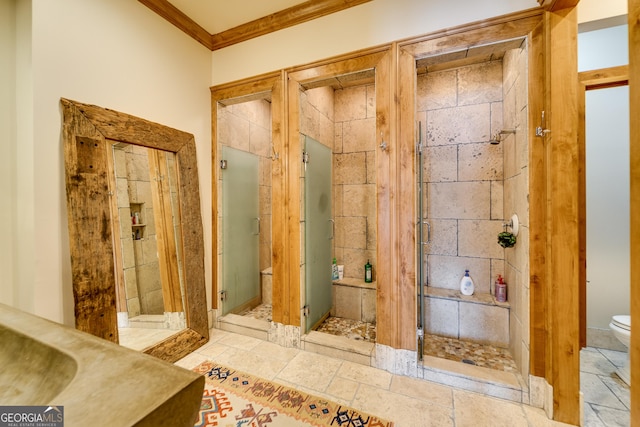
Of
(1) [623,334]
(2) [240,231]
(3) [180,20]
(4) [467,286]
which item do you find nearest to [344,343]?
(4) [467,286]

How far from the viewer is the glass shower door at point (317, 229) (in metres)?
2.44

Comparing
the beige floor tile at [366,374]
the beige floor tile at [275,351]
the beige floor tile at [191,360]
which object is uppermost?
the beige floor tile at [191,360]

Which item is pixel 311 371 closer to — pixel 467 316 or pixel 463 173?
pixel 467 316

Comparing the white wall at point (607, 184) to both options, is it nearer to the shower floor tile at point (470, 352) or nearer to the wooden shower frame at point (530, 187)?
the shower floor tile at point (470, 352)

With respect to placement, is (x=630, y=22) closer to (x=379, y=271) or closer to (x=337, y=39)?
(x=379, y=271)

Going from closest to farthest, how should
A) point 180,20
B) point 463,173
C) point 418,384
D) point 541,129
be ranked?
point 541,129
point 418,384
point 180,20
point 463,173

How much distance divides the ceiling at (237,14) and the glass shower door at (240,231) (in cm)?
113

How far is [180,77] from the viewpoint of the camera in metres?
2.35

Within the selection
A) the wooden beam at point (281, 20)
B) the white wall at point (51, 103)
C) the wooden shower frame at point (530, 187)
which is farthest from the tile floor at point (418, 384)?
the wooden beam at point (281, 20)

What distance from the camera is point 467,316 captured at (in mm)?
2434

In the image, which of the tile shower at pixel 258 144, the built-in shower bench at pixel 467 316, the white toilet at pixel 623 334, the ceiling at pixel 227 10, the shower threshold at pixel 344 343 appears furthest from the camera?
Result: the tile shower at pixel 258 144

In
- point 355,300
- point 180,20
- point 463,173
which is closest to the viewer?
point 180,20

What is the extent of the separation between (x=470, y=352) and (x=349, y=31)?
2.98 meters

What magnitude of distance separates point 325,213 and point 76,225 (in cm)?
207
